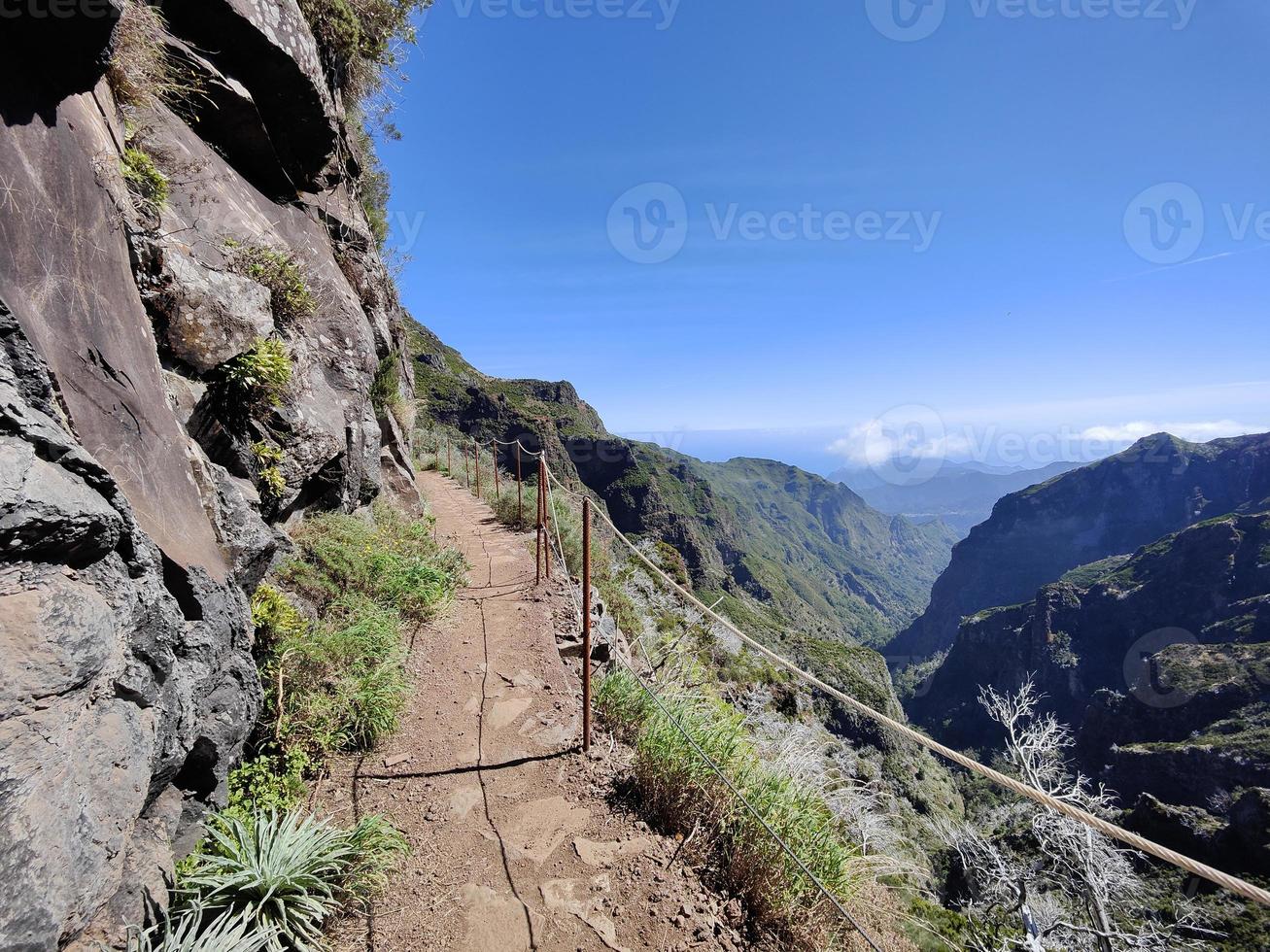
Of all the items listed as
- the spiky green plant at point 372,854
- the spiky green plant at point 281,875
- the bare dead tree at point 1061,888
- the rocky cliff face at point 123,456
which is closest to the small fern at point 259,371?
the rocky cliff face at point 123,456

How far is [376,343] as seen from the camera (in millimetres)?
9734

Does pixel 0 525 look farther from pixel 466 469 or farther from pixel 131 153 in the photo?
pixel 466 469

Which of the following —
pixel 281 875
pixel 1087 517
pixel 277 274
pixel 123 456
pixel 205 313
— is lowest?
pixel 1087 517

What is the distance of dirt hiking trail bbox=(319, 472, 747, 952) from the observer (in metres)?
3.10

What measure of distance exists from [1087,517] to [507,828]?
642ft

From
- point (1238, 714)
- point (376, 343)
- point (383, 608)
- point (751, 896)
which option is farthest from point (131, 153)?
point (1238, 714)

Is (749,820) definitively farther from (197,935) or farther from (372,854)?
(197,935)

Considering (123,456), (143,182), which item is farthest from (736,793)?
(143,182)

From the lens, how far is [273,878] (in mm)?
2789

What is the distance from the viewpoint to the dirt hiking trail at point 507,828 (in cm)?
310

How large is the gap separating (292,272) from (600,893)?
263 inches

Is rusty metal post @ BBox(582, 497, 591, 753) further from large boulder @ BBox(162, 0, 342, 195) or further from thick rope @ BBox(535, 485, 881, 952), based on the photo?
large boulder @ BBox(162, 0, 342, 195)

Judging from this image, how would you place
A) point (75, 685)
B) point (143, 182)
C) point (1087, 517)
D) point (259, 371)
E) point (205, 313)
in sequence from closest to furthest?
1. point (75, 685)
2. point (143, 182)
3. point (205, 313)
4. point (259, 371)
5. point (1087, 517)

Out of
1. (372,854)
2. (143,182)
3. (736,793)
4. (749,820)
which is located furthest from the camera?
(143,182)
